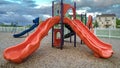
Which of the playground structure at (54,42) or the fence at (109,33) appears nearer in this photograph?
the playground structure at (54,42)

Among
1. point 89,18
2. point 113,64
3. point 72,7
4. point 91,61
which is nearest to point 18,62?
point 91,61

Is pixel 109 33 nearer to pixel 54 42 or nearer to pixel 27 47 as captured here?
pixel 54 42

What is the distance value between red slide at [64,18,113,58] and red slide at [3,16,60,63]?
96 centimetres

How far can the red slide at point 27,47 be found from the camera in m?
8.00

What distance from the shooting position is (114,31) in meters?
22.2

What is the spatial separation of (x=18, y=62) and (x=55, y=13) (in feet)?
13.6

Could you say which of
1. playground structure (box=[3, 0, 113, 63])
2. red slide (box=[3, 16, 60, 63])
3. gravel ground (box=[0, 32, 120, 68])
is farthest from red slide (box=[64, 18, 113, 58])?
red slide (box=[3, 16, 60, 63])

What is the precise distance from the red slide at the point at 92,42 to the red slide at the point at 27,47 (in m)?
0.96

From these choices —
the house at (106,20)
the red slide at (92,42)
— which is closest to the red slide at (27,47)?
the red slide at (92,42)

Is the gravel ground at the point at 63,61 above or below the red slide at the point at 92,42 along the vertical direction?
below

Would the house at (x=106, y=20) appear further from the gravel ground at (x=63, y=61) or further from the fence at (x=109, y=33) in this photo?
the gravel ground at (x=63, y=61)

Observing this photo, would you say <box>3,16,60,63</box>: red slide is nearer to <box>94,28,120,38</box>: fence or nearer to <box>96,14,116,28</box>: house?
<box>94,28,120,38</box>: fence

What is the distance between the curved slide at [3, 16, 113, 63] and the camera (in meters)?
8.14

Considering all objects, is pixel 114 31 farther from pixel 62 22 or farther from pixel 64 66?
pixel 64 66
